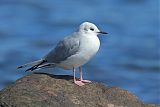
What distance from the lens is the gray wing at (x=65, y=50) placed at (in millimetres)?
12266

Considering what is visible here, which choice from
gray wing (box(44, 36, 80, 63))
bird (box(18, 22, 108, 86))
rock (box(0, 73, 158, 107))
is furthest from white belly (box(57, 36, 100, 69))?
rock (box(0, 73, 158, 107))

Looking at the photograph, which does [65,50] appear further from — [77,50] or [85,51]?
[85,51]

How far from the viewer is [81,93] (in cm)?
1157

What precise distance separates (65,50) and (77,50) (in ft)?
0.94

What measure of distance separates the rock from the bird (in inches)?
12.7

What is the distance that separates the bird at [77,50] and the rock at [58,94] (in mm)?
323

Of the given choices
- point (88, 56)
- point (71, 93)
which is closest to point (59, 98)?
point (71, 93)

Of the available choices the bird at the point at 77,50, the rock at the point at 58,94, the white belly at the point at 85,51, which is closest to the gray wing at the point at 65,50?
the bird at the point at 77,50

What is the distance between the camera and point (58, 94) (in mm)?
11367

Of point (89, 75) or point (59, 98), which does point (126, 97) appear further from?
point (89, 75)

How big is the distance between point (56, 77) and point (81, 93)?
0.71 metres

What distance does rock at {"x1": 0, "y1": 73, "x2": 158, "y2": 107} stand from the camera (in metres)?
11.1

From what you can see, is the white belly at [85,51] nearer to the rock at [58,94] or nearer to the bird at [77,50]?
the bird at [77,50]

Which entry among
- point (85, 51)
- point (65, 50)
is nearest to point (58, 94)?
point (85, 51)
